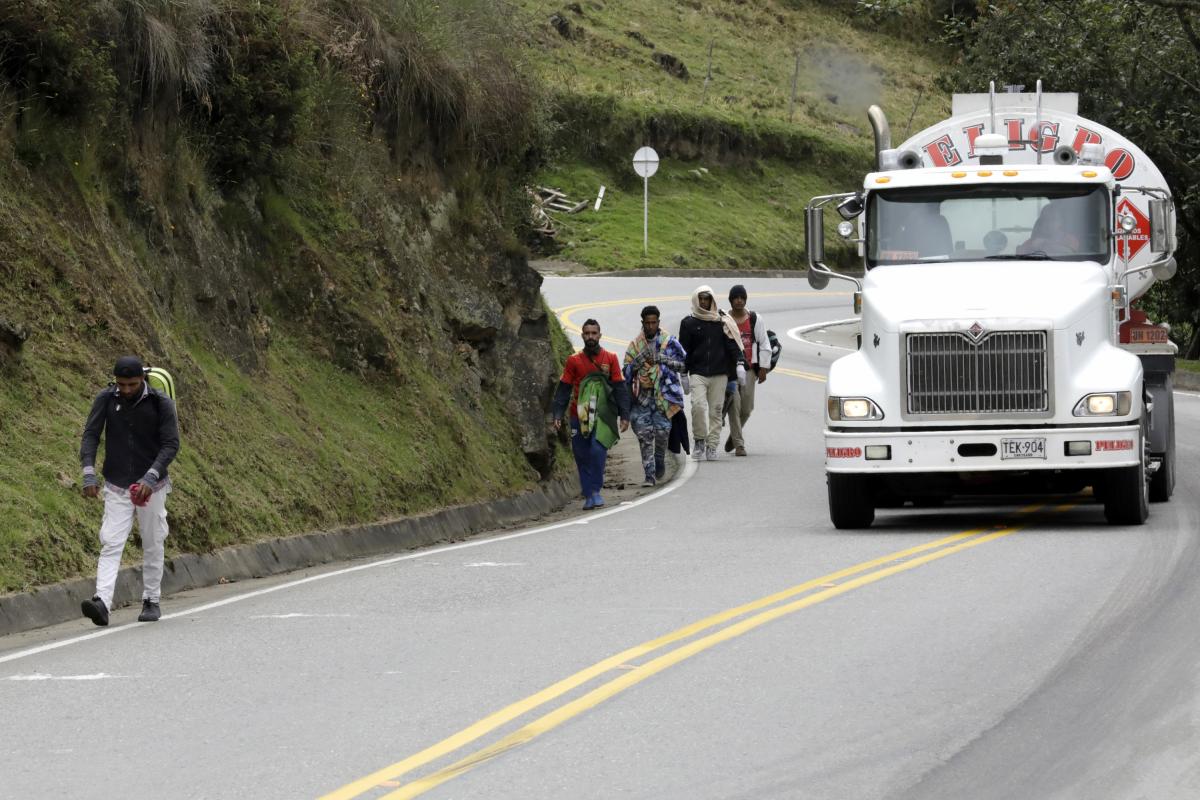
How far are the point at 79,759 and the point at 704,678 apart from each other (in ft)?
9.69

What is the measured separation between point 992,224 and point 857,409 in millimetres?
2173

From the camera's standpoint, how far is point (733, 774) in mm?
7156

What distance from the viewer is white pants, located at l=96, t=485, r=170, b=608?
39.0 feet

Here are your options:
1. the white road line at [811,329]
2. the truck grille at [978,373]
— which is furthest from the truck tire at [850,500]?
the white road line at [811,329]

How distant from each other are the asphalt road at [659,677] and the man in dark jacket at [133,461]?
1.52 feet

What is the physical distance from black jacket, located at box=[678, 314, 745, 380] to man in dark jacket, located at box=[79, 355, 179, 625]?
37.3ft

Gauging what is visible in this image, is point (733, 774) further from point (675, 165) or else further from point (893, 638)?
point (675, 165)

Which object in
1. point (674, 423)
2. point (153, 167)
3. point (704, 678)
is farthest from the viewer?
point (674, 423)

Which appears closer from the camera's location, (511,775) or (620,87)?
(511,775)

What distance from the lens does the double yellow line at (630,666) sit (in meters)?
7.23

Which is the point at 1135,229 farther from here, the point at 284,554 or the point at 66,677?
the point at 66,677

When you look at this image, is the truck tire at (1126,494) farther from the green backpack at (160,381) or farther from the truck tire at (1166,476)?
the green backpack at (160,381)

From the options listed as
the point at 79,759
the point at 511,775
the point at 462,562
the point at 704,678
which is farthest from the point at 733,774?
the point at 462,562

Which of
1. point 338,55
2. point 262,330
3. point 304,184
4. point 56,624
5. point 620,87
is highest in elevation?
point 620,87
